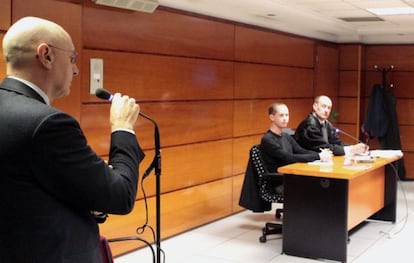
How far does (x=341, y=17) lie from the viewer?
712 centimetres

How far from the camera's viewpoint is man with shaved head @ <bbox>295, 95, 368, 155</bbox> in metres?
5.75

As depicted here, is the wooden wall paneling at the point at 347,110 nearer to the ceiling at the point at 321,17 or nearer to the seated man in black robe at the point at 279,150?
the ceiling at the point at 321,17

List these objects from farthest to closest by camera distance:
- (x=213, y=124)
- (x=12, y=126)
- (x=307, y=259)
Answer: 1. (x=213, y=124)
2. (x=307, y=259)
3. (x=12, y=126)

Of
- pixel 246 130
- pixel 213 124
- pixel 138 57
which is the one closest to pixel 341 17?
pixel 246 130

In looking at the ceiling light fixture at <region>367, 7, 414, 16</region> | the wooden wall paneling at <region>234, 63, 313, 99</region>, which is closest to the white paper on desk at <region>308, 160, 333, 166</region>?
the wooden wall paneling at <region>234, 63, 313, 99</region>

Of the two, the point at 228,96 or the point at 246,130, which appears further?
the point at 246,130

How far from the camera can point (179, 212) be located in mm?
5434

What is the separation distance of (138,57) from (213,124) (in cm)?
139

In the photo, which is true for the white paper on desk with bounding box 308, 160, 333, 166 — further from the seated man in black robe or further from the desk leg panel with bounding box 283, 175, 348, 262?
the desk leg panel with bounding box 283, 175, 348, 262

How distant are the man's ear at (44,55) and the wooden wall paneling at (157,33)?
9.76ft

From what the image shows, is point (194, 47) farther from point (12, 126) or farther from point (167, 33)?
point (12, 126)

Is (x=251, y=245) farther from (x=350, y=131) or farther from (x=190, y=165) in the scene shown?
(x=350, y=131)

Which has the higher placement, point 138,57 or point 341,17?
point 341,17

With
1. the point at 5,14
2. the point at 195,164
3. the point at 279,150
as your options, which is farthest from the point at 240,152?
the point at 5,14
